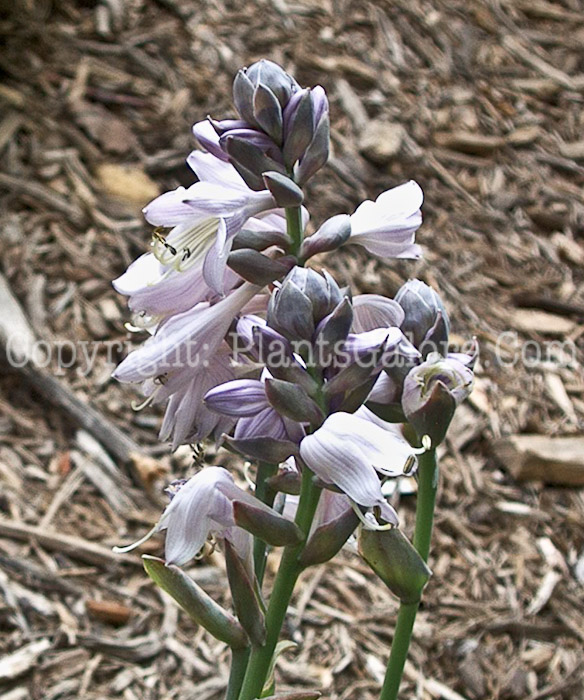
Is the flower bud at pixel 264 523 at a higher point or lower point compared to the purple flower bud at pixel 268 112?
lower

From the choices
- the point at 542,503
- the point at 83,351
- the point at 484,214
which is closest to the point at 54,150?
the point at 83,351

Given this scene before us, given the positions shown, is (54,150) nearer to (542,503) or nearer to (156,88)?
(156,88)

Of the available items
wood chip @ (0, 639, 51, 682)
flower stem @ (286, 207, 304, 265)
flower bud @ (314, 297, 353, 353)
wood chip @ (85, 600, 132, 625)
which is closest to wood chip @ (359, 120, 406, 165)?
wood chip @ (85, 600, 132, 625)

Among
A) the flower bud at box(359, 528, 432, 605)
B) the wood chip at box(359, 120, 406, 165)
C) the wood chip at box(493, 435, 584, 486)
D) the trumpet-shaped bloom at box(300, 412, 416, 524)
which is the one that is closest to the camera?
the trumpet-shaped bloom at box(300, 412, 416, 524)

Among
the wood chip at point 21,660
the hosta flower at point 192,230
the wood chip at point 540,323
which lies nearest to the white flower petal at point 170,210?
the hosta flower at point 192,230

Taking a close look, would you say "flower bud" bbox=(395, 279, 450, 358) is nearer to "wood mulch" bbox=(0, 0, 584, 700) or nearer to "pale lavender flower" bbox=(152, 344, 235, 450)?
"pale lavender flower" bbox=(152, 344, 235, 450)

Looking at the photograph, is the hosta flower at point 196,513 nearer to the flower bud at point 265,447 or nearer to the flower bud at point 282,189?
the flower bud at point 265,447

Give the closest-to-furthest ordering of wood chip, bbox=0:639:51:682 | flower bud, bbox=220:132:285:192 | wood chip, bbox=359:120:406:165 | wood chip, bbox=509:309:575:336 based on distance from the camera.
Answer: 1. flower bud, bbox=220:132:285:192
2. wood chip, bbox=0:639:51:682
3. wood chip, bbox=509:309:575:336
4. wood chip, bbox=359:120:406:165
